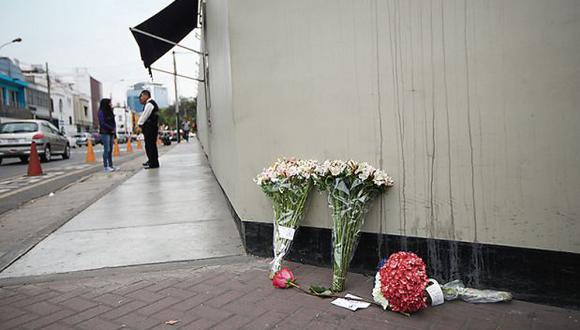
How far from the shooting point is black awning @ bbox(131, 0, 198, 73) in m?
6.30

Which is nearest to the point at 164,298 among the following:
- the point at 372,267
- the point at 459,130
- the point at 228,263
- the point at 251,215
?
the point at 228,263

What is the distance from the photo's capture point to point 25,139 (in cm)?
1516

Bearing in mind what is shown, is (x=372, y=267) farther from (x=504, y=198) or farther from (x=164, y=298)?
(x=164, y=298)

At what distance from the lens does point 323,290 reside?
10.1 ft

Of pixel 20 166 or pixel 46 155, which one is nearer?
pixel 20 166

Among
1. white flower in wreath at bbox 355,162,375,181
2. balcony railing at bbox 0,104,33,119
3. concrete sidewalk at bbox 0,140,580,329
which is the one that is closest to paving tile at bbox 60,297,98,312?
concrete sidewalk at bbox 0,140,580,329

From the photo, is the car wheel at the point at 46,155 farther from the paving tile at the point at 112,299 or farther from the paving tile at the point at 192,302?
the paving tile at the point at 192,302

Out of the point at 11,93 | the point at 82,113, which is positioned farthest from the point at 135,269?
the point at 82,113

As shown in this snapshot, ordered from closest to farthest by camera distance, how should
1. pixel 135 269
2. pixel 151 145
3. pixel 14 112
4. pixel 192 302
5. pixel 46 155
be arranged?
pixel 192 302 → pixel 135 269 → pixel 151 145 → pixel 46 155 → pixel 14 112

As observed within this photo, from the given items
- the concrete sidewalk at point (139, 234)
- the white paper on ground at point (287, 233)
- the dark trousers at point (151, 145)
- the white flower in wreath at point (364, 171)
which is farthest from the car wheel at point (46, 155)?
the white flower in wreath at point (364, 171)

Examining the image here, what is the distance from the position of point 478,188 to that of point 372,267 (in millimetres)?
1024

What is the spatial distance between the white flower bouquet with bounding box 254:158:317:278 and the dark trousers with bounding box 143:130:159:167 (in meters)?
7.71

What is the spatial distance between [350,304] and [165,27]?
5.41 m

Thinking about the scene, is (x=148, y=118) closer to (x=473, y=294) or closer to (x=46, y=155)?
(x=46, y=155)
